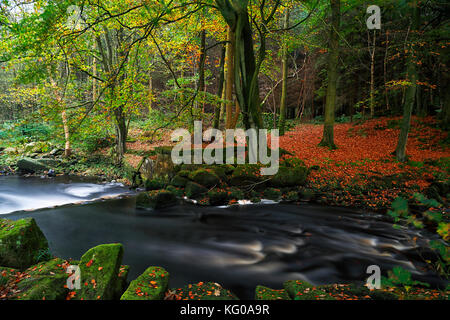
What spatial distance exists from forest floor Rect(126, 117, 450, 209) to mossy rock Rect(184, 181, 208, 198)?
251cm

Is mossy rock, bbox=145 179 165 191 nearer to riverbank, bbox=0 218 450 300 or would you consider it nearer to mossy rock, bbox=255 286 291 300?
riverbank, bbox=0 218 450 300

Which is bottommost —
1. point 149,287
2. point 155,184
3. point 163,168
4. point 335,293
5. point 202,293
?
point 335,293

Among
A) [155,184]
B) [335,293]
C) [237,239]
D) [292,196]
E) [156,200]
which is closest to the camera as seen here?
[335,293]

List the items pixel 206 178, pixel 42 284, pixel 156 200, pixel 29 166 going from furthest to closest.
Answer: pixel 29 166 < pixel 206 178 < pixel 156 200 < pixel 42 284

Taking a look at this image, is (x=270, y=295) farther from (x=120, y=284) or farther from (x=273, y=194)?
(x=273, y=194)

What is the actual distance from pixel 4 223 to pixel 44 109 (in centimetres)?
255

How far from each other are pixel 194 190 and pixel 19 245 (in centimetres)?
533

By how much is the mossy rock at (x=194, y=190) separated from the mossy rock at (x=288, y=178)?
106 inches

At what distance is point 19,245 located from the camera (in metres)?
3.56

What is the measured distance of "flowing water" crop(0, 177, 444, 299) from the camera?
4.57 meters

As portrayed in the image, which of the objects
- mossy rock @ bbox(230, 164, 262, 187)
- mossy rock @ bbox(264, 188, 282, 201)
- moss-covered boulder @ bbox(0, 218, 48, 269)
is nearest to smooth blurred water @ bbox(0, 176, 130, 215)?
mossy rock @ bbox(230, 164, 262, 187)

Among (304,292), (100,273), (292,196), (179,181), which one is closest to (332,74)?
(292,196)

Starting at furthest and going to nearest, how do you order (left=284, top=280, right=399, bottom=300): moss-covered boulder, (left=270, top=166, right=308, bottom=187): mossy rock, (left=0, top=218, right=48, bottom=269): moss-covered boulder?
(left=270, top=166, right=308, bottom=187): mossy rock < (left=0, top=218, right=48, bottom=269): moss-covered boulder < (left=284, top=280, right=399, bottom=300): moss-covered boulder
